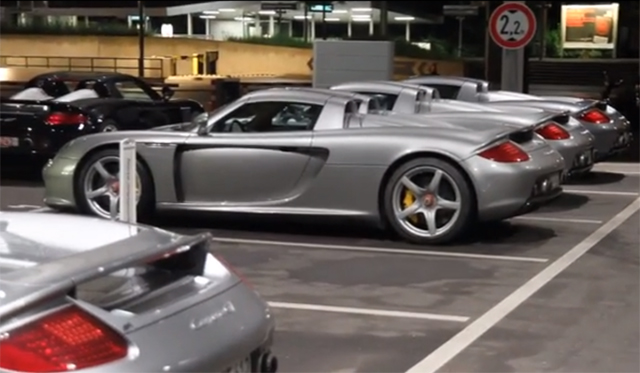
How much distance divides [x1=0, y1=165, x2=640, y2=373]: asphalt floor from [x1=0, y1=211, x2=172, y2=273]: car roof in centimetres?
211

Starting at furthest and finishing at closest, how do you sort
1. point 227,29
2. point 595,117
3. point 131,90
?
point 227,29, point 131,90, point 595,117

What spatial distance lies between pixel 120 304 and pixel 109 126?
11.2 meters

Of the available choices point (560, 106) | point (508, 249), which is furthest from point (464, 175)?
point (560, 106)

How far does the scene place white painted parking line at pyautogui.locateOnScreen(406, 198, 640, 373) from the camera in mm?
6238

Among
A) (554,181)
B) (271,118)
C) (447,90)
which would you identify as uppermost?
(271,118)

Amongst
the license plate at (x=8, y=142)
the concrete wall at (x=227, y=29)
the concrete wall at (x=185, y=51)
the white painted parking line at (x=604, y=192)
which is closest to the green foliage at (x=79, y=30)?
the concrete wall at (x=185, y=51)

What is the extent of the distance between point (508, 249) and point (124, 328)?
22.2ft

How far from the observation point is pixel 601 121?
14.5 meters

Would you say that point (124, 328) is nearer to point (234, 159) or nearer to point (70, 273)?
point (70, 273)

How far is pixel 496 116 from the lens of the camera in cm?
1282

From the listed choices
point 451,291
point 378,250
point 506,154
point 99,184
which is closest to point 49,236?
point 451,291

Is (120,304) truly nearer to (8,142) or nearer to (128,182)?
(128,182)

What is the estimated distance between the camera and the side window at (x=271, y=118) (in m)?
10.3

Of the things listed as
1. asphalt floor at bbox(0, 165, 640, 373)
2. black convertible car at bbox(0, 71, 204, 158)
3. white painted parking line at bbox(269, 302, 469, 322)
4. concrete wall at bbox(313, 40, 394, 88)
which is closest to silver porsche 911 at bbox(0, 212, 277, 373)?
asphalt floor at bbox(0, 165, 640, 373)
